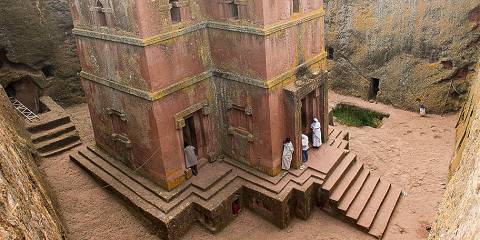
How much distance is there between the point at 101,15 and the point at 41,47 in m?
8.28

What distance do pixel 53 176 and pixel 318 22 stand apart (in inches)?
382

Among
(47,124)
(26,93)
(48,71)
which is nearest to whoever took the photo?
(47,124)

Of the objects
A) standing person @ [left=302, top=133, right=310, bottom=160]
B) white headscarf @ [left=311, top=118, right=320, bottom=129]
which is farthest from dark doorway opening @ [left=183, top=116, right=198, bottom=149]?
white headscarf @ [left=311, top=118, right=320, bottom=129]

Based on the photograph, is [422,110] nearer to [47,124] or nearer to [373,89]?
[373,89]

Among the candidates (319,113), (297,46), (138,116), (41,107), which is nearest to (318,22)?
(297,46)

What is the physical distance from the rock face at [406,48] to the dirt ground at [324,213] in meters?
2.16

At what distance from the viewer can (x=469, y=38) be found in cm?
1628

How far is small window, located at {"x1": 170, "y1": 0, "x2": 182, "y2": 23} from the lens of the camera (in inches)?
414

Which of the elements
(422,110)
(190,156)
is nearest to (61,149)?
(190,156)

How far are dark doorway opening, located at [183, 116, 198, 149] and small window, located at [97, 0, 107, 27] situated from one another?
11.7 ft

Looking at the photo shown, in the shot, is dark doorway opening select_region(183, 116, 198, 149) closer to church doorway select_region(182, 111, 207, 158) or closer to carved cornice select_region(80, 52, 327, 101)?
church doorway select_region(182, 111, 207, 158)

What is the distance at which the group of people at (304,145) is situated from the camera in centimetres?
1165

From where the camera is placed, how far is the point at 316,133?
1278 centimetres

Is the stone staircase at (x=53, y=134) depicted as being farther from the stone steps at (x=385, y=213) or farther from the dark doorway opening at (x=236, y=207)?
the stone steps at (x=385, y=213)
